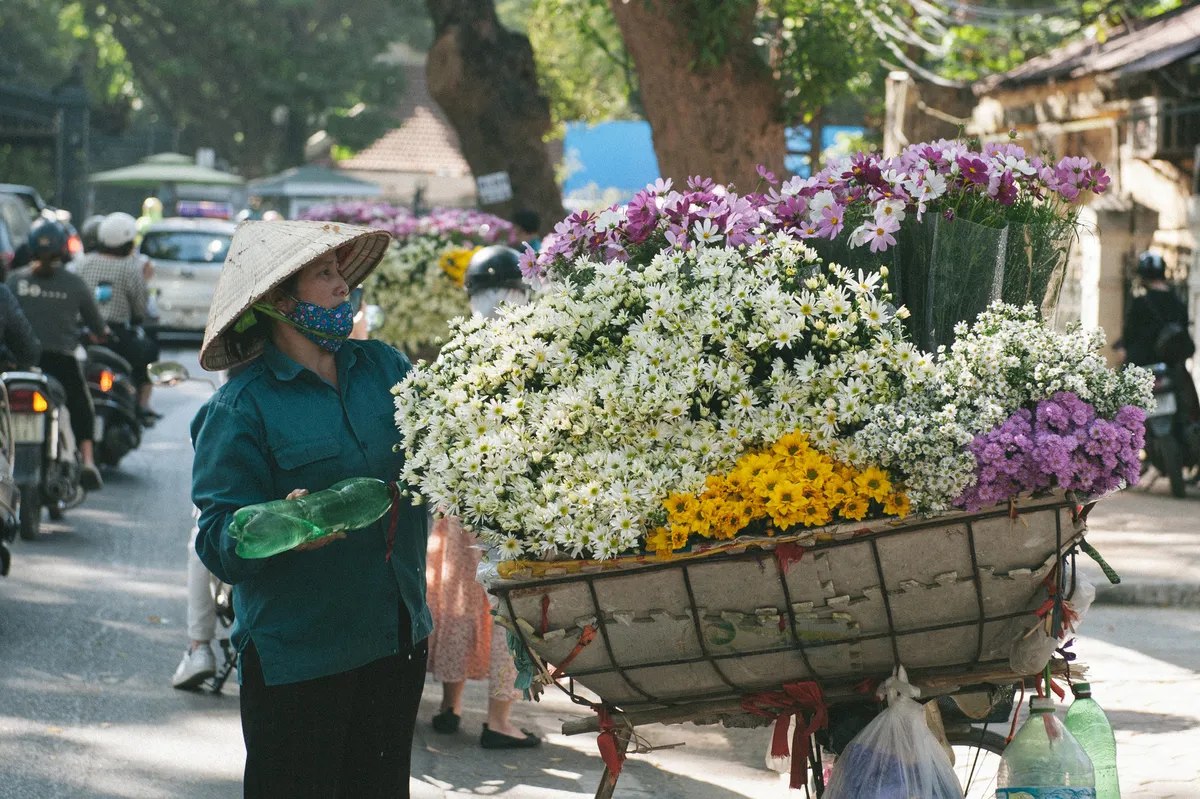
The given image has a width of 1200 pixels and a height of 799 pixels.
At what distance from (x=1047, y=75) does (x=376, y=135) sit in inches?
1286

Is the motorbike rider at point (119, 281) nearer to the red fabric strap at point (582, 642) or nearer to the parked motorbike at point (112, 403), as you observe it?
the parked motorbike at point (112, 403)

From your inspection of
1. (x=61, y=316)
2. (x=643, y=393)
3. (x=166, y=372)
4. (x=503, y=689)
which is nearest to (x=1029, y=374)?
(x=643, y=393)

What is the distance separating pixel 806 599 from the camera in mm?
2721

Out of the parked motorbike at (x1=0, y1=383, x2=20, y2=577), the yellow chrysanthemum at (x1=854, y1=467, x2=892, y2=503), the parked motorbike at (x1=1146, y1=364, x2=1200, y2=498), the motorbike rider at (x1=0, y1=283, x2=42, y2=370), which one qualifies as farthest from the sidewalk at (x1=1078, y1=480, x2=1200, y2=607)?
the motorbike rider at (x1=0, y1=283, x2=42, y2=370)

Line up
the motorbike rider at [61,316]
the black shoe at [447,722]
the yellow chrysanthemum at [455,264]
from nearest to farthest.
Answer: the black shoe at [447,722] → the yellow chrysanthemum at [455,264] → the motorbike rider at [61,316]

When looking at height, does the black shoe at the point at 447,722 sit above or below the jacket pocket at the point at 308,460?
below

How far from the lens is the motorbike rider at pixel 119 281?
39.7 ft

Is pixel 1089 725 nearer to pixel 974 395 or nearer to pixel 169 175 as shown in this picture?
pixel 974 395

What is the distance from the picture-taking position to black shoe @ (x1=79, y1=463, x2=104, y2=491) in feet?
33.5

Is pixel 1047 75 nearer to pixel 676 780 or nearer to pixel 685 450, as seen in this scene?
pixel 676 780

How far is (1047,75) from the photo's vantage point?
15.4 meters

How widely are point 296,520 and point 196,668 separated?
11.5 ft

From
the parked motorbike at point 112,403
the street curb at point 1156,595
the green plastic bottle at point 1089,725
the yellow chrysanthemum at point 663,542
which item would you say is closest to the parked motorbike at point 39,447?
the parked motorbike at point 112,403

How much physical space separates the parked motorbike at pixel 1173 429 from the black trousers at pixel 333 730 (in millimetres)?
9126
